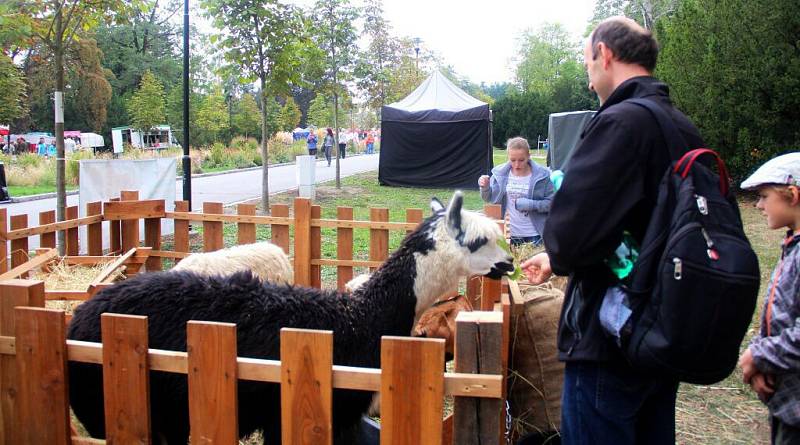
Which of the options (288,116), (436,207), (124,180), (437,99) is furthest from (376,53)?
(288,116)

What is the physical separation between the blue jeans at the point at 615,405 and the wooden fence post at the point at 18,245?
4.92 metres

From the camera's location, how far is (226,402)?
2.35m

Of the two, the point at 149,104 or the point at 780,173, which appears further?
the point at 149,104

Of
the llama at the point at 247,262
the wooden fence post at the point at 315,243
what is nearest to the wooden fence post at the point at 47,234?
the llama at the point at 247,262

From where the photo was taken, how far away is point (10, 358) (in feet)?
8.55

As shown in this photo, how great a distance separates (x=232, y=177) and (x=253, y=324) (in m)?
24.0

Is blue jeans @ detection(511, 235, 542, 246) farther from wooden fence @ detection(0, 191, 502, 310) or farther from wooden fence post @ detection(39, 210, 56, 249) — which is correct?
wooden fence post @ detection(39, 210, 56, 249)

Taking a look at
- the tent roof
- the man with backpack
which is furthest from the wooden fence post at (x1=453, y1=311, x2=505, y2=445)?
the tent roof

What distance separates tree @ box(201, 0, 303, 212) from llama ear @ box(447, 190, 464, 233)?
1092cm

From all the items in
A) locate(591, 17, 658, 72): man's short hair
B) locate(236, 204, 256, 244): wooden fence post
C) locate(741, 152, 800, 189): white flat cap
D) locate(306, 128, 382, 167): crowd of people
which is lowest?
locate(236, 204, 256, 244): wooden fence post

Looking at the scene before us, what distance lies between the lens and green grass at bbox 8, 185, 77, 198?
19.0 metres

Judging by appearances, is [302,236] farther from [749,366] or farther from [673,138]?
[673,138]

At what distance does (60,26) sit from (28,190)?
15.4 metres

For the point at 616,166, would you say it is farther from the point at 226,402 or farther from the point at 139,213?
the point at 139,213
